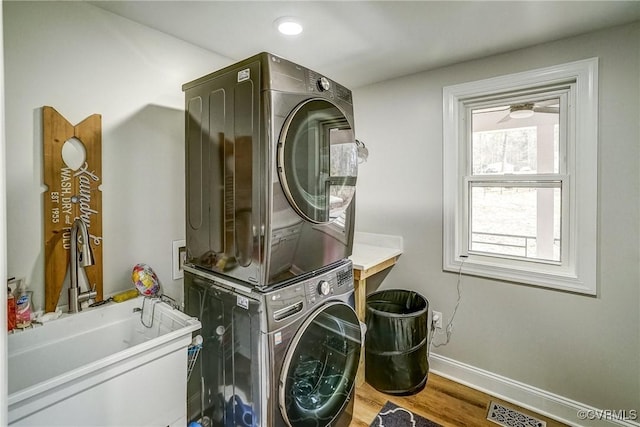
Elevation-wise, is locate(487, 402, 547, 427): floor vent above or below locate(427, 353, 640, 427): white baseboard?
below

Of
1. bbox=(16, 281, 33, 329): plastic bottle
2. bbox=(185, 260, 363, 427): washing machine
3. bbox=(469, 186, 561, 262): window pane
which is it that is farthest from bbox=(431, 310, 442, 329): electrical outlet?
bbox=(16, 281, 33, 329): plastic bottle

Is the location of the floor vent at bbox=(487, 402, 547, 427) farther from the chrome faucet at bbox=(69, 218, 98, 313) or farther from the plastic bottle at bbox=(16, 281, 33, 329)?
the plastic bottle at bbox=(16, 281, 33, 329)

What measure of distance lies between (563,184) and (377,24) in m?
1.49

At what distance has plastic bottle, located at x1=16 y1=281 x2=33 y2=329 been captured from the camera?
122cm

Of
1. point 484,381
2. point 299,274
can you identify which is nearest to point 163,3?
point 299,274

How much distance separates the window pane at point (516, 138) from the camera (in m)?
2.05

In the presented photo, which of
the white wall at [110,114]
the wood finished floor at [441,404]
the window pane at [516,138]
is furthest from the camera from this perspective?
the window pane at [516,138]

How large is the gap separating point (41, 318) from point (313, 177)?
129cm

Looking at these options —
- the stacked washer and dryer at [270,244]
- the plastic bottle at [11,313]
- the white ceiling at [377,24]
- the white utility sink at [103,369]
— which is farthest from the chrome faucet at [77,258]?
the white ceiling at [377,24]

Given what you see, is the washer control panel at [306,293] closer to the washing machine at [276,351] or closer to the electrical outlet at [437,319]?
the washing machine at [276,351]

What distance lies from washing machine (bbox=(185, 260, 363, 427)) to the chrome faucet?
1.49 ft

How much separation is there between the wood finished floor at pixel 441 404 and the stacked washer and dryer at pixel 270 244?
353mm

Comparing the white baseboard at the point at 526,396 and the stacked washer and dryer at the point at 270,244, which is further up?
the stacked washer and dryer at the point at 270,244

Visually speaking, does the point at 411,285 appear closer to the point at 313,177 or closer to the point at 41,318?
the point at 313,177
